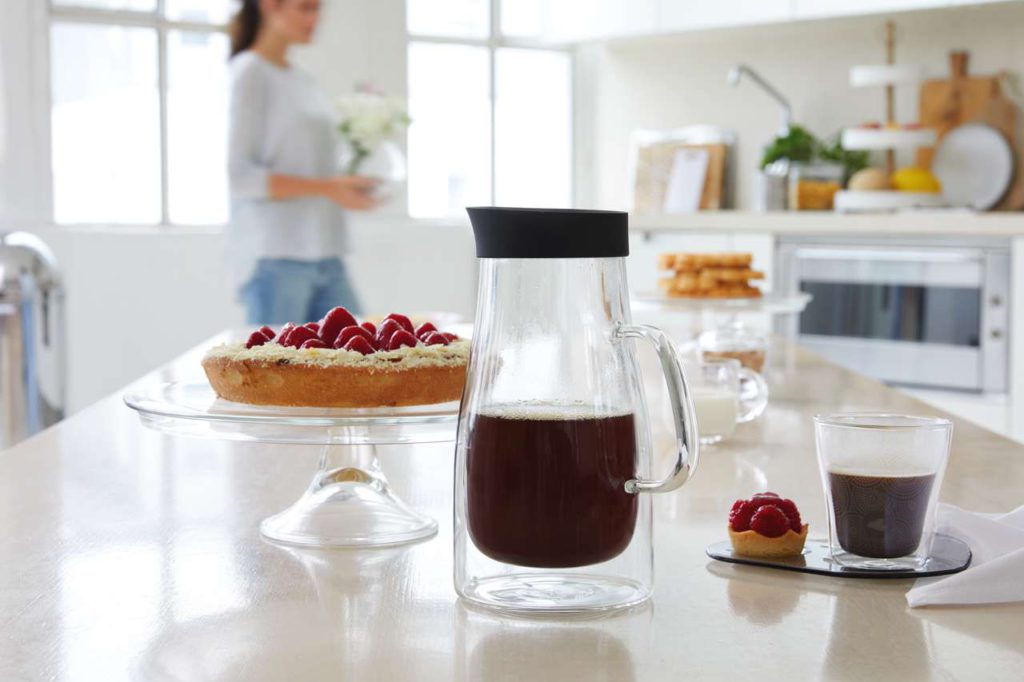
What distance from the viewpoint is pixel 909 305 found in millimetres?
4262

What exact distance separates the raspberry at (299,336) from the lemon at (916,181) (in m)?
3.76

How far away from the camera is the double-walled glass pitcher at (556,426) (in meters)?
0.72

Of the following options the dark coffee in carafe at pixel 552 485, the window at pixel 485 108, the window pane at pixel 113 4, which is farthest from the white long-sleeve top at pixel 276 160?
the dark coffee in carafe at pixel 552 485

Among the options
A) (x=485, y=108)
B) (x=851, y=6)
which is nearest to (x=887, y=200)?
(x=851, y=6)

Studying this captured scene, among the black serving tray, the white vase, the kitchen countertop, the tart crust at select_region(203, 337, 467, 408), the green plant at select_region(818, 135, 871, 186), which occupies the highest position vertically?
the green plant at select_region(818, 135, 871, 186)

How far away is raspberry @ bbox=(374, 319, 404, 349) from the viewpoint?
102 cm

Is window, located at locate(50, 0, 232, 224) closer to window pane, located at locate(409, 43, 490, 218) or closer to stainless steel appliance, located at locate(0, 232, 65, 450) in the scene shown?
window pane, located at locate(409, 43, 490, 218)

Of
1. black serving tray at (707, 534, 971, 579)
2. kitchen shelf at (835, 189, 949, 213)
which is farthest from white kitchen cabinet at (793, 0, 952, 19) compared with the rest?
black serving tray at (707, 534, 971, 579)

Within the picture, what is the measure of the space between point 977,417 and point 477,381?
12.0ft

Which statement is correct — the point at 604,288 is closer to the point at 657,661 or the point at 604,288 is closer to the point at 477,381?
the point at 477,381

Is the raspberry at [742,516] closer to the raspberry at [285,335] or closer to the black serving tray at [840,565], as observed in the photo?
the black serving tray at [840,565]

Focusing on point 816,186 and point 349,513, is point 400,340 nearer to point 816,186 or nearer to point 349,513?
point 349,513

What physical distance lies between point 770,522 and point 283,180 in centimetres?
249

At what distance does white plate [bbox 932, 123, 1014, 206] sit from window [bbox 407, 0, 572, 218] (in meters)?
1.84
